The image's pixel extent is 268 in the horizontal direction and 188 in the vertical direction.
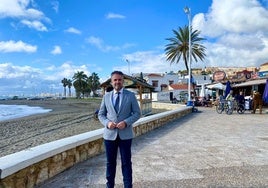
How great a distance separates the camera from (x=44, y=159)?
487cm

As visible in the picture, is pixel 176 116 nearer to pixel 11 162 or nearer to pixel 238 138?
pixel 238 138

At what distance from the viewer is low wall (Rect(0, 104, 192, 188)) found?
13.3 feet

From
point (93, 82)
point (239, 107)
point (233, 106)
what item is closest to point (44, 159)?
point (233, 106)

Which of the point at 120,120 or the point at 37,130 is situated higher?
the point at 120,120

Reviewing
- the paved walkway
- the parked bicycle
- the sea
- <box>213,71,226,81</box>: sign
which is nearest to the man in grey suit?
the paved walkway

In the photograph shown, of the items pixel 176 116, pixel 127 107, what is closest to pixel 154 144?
pixel 127 107

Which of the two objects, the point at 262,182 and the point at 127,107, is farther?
the point at 262,182

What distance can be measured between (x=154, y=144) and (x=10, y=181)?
503 cm

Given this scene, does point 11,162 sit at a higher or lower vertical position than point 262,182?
higher

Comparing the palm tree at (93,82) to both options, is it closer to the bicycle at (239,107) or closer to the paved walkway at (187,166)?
the bicycle at (239,107)

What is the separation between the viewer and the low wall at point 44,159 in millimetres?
4059

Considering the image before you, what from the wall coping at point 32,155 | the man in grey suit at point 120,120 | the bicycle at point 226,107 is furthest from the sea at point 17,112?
the man in grey suit at point 120,120

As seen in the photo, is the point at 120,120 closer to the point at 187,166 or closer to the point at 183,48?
the point at 187,166

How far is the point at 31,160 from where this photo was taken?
14.5 ft
